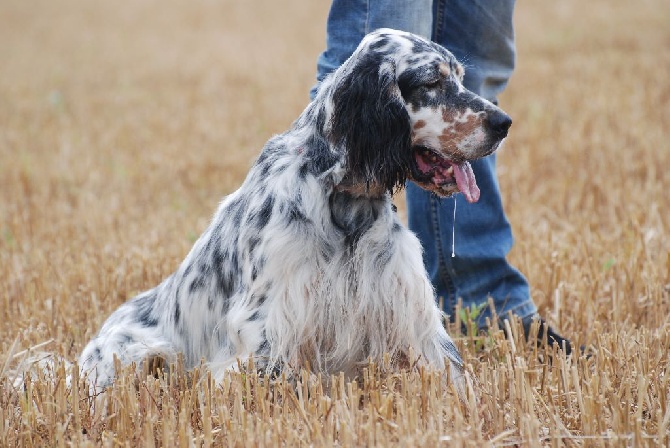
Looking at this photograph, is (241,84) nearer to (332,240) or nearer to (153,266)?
(153,266)

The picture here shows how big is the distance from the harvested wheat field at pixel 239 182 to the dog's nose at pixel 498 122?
85 centimetres

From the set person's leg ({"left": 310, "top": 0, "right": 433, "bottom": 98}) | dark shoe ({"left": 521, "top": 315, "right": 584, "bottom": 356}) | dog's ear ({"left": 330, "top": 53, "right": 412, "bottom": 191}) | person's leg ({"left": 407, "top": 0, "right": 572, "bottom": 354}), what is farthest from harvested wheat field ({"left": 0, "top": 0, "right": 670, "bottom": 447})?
person's leg ({"left": 310, "top": 0, "right": 433, "bottom": 98})

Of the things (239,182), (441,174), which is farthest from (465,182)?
(239,182)

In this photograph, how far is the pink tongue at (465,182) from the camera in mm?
3191

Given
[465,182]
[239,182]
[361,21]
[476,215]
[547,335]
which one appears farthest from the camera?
[239,182]

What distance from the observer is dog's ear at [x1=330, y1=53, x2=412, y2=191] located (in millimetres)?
3080

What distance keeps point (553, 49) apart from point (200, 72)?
578cm

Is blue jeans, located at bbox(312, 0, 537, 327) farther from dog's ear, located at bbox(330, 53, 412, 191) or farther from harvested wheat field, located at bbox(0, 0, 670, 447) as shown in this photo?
dog's ear, located at bbox(330, 53, 412, 191)

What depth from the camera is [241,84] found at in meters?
13.3

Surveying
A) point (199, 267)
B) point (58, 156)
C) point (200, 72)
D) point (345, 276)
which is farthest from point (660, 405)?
point (200, 72)

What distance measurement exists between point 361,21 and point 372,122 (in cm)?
91

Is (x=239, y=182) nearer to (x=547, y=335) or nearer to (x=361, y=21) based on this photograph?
(x=361, y=21)

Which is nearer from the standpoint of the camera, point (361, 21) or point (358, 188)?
point (358, 188)

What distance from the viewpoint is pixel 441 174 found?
10.6ft
